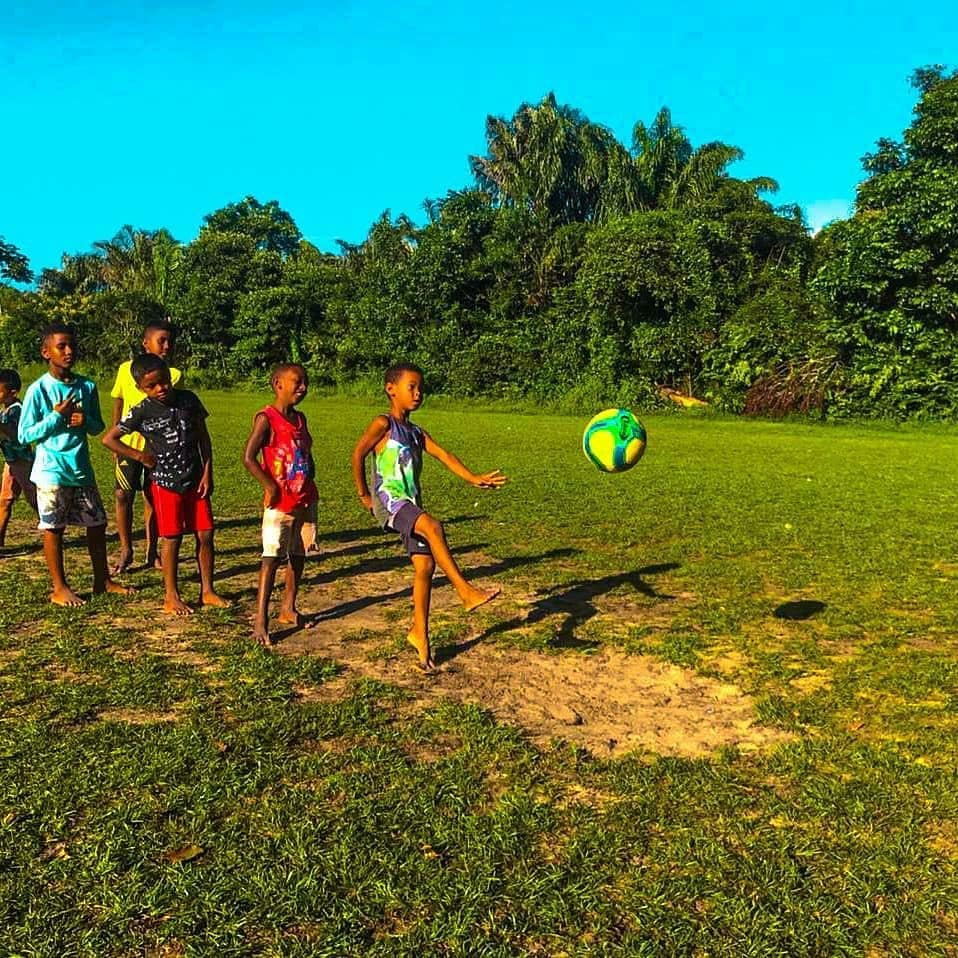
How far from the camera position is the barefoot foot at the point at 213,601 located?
5.87 meters

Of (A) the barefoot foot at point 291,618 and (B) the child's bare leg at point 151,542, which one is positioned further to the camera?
(B) the child's bare leg at point 151,542

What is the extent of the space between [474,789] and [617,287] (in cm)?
2782

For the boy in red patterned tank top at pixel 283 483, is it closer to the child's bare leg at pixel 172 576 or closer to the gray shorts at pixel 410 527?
the child's bare leg at pixel 172 576

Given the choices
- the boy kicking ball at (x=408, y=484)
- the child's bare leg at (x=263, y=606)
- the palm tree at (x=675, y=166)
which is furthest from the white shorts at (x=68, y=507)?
the palm tree at (x=675, y=166)

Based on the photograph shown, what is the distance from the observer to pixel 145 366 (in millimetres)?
5598

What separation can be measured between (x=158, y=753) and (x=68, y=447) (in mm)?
3161

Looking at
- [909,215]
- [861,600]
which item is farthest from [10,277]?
[861,600]

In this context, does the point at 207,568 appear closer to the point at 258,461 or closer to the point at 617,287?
the point at 258,461

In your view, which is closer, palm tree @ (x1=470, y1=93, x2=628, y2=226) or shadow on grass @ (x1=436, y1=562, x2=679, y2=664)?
shadow on grass @ (x1=436, y1=562, x2=679, y2=664)

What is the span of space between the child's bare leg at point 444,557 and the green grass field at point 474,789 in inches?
22.3

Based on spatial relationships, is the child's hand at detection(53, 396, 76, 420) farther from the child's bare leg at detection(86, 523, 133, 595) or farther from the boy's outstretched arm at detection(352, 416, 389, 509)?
the boy's outstretched arm at detection(352, 416, 389, 509)

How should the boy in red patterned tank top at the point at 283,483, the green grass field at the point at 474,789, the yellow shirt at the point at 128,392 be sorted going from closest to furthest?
the green grass field at the point at 474,789, the boy in red patterned tank top at the point at 283,483, the yellow shirt at the point at 128,392

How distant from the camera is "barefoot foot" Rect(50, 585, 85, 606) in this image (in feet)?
19.0

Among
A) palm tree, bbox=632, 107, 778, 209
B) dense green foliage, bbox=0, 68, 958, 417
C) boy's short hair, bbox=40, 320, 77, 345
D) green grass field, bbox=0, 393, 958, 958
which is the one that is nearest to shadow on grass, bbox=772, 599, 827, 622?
green grass field, bbox=0, 393, 958, 958
